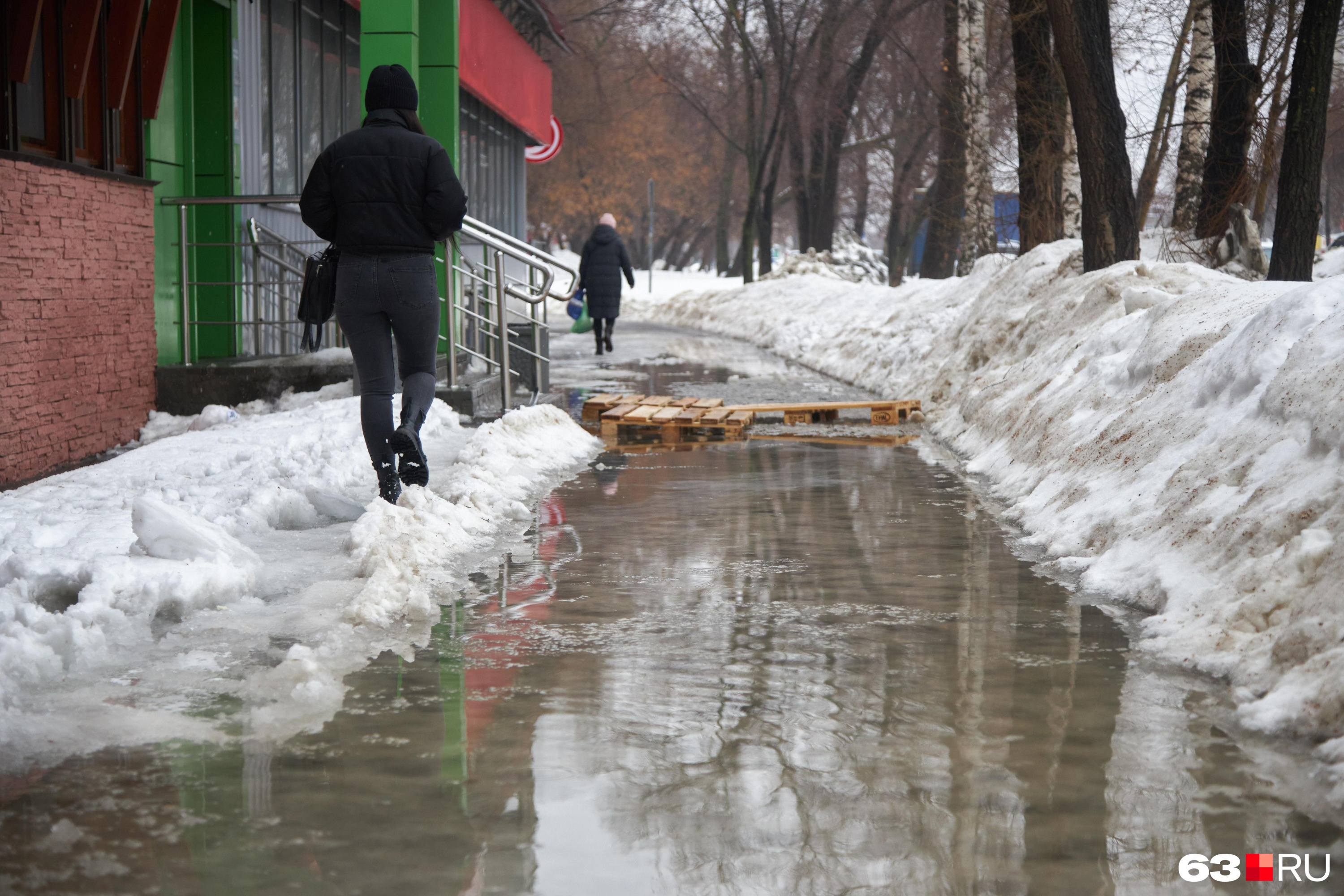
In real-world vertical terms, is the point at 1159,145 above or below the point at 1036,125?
above

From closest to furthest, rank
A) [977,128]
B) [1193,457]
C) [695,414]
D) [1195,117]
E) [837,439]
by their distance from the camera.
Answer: [1193,457] → [837,439] → [695,414] → [1195,117] → [977,128]

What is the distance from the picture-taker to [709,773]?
349 cm

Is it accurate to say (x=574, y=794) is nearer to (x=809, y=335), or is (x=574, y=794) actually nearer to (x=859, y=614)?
(x=859, y=614)

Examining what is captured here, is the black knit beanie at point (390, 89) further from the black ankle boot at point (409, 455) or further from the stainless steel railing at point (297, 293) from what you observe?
the stainless steel railing at point (297, 293)

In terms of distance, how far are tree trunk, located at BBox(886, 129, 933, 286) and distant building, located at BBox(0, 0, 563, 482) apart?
21.5m

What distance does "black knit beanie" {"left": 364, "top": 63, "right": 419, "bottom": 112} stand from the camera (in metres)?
6.80

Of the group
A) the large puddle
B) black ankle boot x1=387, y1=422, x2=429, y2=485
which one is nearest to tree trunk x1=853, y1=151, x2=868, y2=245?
black ankle boot x1=387, y1=422, x2=429, y2=485

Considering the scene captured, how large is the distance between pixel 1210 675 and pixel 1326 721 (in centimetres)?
64

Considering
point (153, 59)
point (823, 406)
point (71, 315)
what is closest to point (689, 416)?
point (823, 406)

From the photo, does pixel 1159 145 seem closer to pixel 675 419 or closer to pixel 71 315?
pixel 675 419

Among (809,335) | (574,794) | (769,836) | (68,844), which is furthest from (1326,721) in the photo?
(809,335)

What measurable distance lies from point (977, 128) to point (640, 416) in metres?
13.0

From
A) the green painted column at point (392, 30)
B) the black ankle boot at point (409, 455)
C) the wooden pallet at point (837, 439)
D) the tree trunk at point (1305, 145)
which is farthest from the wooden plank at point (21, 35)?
the tree trunk at point (1305, 145)

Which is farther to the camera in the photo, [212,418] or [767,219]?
[767,219]
